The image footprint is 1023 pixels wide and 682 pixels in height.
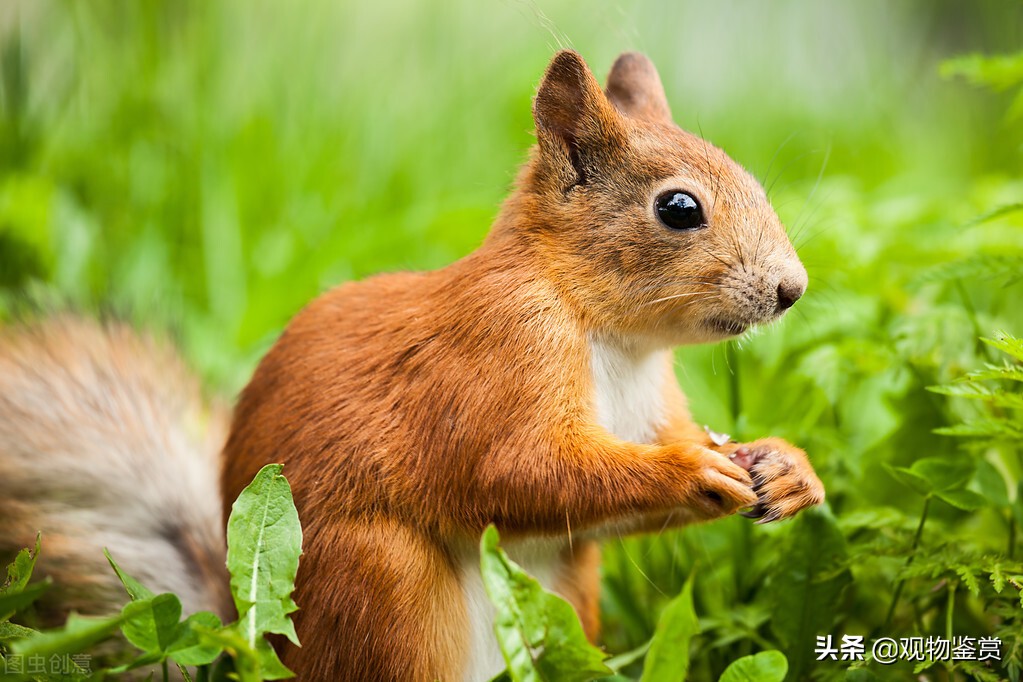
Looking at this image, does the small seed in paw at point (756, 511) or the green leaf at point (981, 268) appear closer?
the small seed in paw at point (756, 511)

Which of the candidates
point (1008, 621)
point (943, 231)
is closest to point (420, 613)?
point (1008, 621)

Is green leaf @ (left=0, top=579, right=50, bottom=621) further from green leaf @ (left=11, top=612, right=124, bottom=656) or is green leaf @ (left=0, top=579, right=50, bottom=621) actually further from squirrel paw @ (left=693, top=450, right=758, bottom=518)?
squirrel paw @ (left=693, top=450, right=758, bottom=518)

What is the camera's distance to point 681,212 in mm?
2023

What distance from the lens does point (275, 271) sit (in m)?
3.82

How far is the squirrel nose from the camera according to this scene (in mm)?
1987

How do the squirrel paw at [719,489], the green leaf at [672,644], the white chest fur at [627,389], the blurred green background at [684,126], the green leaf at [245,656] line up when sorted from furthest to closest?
the blurred green background at [684,126] → the white chest fur at [627,389] → the squirrel paw at [719,489] → the green leaf at [672,644] → the green leaf at [245,656]

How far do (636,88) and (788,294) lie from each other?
693mm

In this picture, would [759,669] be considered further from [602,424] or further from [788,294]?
[788,294]

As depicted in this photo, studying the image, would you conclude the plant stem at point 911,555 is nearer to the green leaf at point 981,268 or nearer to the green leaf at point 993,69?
the green leaf at point 981,268

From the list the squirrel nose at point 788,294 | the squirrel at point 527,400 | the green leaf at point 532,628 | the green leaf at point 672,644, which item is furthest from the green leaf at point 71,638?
the squirrel nose at point 788,294

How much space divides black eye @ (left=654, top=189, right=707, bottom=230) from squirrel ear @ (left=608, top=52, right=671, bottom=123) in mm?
348

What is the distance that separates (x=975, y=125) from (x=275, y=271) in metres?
3.87

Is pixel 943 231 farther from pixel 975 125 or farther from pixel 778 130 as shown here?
pixel 975 125

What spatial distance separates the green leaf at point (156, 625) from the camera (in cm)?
171
